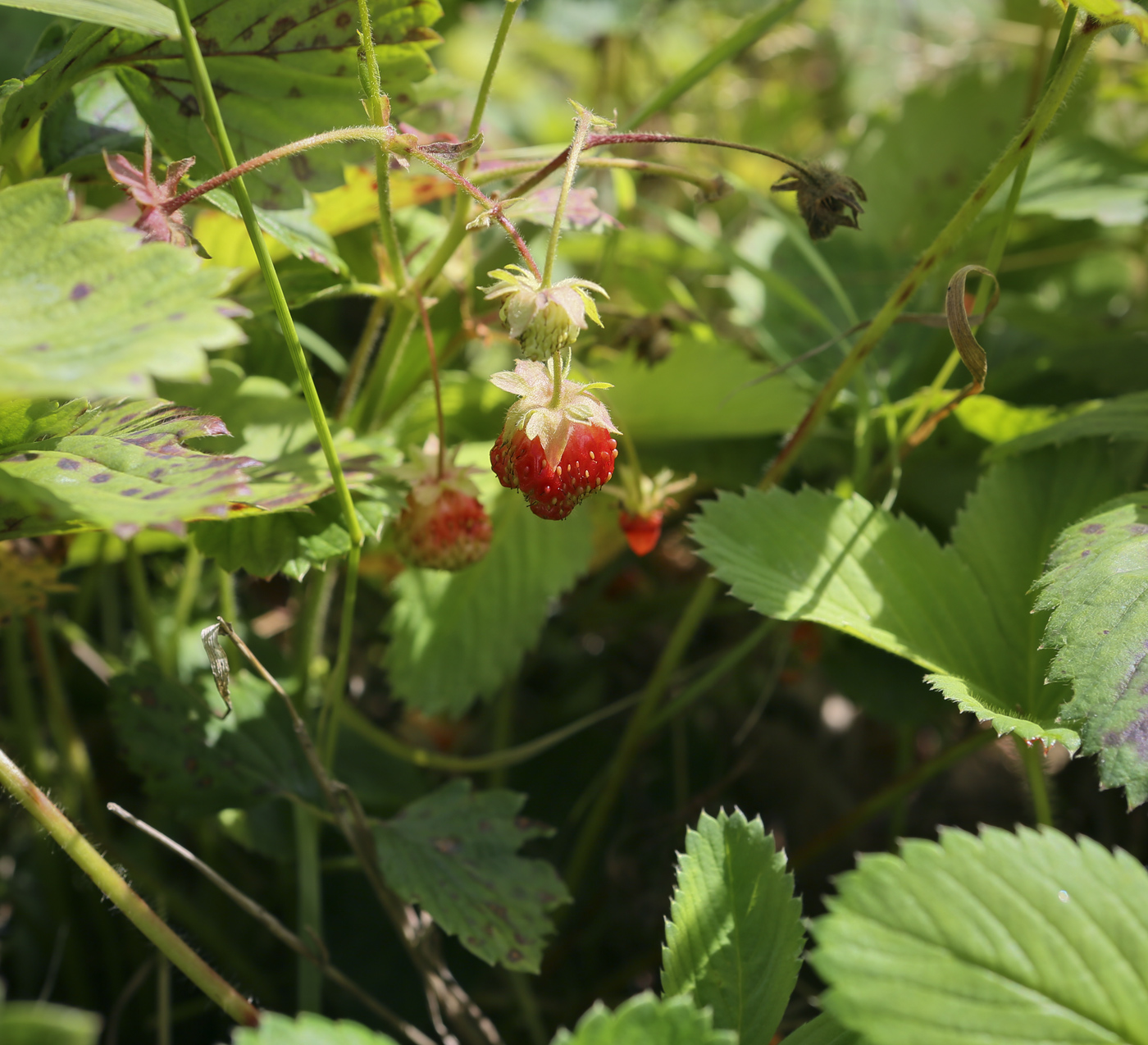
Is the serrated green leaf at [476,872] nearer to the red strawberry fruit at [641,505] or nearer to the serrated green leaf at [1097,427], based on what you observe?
the red strawberry fruit at [641,505]

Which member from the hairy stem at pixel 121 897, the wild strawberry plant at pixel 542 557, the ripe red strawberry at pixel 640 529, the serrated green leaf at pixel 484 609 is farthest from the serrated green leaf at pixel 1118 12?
the hairy stem at pixel 121 897

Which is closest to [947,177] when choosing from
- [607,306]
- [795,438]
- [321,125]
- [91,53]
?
[607,306]

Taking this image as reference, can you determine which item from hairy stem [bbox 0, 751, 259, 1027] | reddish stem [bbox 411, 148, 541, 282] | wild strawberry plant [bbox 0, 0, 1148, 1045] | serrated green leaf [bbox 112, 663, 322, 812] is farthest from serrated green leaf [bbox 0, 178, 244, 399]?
serrated green leaf [bbox 112, 663, 322, 812]

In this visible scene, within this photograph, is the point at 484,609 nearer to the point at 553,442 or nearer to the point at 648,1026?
the point at 553,442

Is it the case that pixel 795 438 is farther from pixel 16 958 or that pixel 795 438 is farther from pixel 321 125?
pixel 16 958

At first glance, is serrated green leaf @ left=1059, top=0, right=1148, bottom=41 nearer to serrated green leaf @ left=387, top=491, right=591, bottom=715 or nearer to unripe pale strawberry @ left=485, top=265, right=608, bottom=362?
unripe pale strawberry @ left=485, top=265, right=608, bottom=362

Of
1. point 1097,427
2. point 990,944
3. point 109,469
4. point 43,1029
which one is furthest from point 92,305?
point 1097,427

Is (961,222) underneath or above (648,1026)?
above
